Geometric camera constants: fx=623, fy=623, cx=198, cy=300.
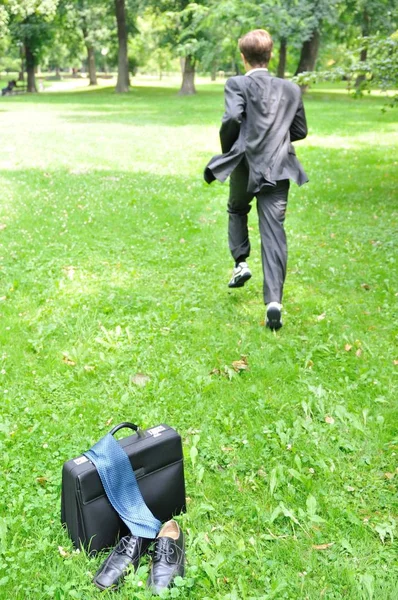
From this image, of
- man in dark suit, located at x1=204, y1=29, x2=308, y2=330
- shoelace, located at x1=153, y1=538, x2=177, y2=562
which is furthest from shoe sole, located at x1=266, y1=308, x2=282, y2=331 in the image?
shoelace, located at x1=153, y1=538, x2=177, y2=562

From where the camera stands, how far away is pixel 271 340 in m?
5.18

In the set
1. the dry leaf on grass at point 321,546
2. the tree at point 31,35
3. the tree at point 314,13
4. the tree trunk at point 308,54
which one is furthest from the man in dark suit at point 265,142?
the tree at point 31,35

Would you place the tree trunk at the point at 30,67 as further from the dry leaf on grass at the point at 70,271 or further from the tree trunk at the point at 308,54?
the dry leaf on grass at the point at 70,271

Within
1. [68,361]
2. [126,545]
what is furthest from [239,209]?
[126,545]

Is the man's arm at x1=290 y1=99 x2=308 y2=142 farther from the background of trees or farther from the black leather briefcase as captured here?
the background of trees

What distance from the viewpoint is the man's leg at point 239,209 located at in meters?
5.43

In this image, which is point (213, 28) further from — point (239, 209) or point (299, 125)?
point (299, 125)

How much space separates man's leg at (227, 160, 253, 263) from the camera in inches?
214

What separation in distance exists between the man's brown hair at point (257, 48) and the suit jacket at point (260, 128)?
11 cm

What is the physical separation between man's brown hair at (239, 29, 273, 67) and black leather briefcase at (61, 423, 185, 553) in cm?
328

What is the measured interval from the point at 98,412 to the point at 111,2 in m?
41.9

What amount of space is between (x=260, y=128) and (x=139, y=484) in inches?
125

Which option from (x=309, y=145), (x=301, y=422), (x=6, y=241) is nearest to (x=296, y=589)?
(x=301, y=422)

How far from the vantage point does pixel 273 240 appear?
521cm
